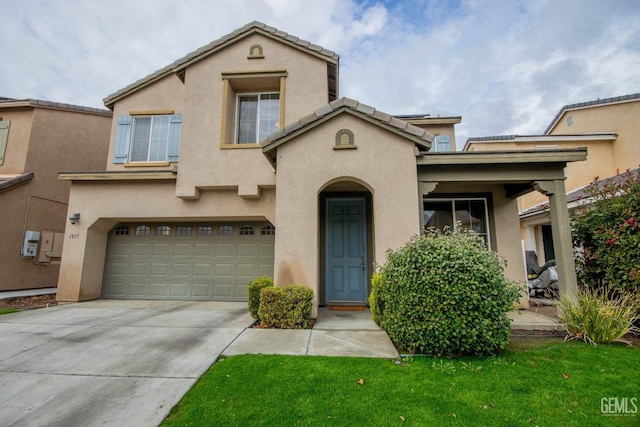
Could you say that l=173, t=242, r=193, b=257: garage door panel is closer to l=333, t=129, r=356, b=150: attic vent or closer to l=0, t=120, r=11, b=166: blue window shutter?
l=333, t=129, r=356, b=150: attic vent

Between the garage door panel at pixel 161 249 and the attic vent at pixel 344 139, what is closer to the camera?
the attic vent at pixel 344 139

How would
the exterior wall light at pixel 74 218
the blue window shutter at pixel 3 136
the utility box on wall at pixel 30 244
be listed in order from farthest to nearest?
the blue window shutter at pixel 3 136 → the utility box on wall at pixel 30 244 → the exterior wall light at pixel 74 218

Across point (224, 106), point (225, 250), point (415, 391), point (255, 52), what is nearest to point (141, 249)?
point (225, 250)

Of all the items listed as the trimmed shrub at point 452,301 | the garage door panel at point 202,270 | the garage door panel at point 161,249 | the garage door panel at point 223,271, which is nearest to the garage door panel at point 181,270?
the garage door panel at point 202,270

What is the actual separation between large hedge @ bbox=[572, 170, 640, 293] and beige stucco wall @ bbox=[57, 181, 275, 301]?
774cm

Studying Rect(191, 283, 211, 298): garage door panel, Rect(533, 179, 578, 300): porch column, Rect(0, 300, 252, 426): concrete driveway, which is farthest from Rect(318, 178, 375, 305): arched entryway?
Rect(533, 179, 578, 300): porch column

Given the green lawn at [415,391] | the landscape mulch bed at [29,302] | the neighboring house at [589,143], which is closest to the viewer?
the green lawn at [415,391]

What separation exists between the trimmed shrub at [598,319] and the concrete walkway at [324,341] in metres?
3.36

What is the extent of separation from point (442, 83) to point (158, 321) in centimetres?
2178

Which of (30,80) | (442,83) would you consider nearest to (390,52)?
(442,83)

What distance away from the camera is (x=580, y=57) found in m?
21.0

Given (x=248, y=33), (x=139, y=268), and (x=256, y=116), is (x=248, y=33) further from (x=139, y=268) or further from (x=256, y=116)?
(x=139, y=268)

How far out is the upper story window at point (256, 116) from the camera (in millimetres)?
9094

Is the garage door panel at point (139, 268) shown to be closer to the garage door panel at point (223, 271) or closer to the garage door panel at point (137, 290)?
the garage door panel at point (137, 290)
